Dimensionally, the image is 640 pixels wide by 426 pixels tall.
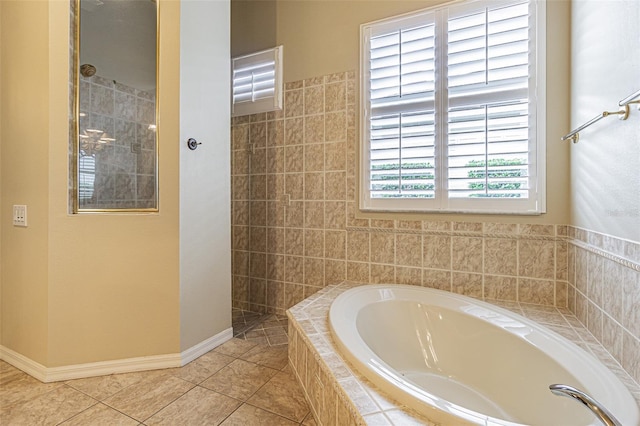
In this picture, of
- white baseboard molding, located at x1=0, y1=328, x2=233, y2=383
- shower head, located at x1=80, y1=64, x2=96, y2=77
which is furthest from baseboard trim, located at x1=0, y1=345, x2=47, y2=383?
shower head, located at x1=80, y1=64, x2=96, y2=77

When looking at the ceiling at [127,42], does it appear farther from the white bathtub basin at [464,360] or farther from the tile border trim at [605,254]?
the tile border trim at [605,254]

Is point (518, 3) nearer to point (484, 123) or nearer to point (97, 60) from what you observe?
point (484, 123)

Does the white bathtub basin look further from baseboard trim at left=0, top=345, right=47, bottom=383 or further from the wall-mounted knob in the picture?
baseboard trim at left=0, top=345, right=47, bottom=383

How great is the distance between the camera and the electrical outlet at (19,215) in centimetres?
182

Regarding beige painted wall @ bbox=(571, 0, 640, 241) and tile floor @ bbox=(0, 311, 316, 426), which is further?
tile floor @ bbox=(0, 311, 316, 426)

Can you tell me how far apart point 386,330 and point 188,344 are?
127 cm

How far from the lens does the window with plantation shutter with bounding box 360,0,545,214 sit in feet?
6.27

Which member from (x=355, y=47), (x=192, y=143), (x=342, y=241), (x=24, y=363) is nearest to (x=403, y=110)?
(x=355, y=47)

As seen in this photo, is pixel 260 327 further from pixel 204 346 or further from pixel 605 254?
pixel 605 254

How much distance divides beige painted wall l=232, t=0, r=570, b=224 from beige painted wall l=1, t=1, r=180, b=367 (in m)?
1.05

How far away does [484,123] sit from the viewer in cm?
201

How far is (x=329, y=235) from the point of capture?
254 centimetres

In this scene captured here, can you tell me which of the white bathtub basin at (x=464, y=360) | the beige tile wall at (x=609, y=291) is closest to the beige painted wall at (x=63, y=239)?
the white bathtub basin at (x=464, y=360)

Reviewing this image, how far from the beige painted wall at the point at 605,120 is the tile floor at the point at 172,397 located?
5.34ft
